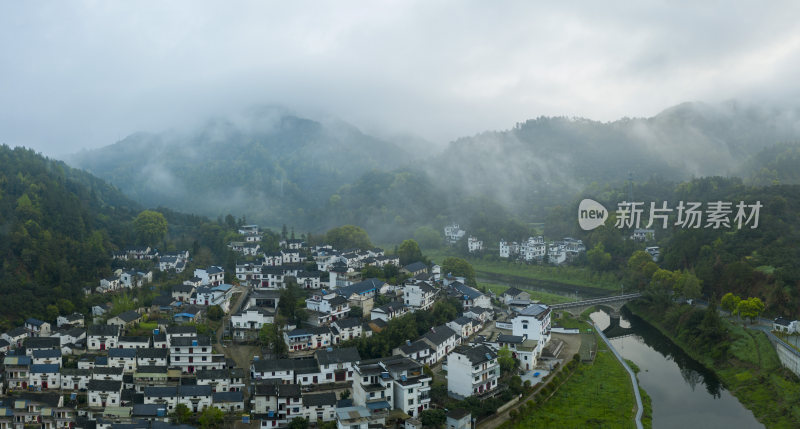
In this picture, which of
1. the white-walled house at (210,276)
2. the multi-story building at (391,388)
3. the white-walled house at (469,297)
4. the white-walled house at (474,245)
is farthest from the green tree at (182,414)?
the white-walled house at (474,245)

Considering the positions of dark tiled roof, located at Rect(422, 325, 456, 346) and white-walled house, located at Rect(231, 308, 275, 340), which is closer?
dark tiled roof, located at Rect(422, 325, 456, 346)

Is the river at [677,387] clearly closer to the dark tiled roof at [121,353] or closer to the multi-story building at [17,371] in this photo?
the dark tiled roof at [121,353]

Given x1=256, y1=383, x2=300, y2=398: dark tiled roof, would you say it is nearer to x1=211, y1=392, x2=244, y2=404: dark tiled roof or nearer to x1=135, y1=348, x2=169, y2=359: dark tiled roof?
x1=211, y1=392, x2=244, y2=404: dark tiled roof

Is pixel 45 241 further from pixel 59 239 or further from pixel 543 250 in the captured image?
pixel 543 250

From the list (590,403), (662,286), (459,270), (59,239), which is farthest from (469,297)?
(59,239)

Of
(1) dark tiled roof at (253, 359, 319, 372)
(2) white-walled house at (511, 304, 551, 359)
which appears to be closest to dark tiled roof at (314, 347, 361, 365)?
(1) dark tiled roof at (253, 359, 319, 372)

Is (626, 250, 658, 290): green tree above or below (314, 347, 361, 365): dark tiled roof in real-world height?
above
